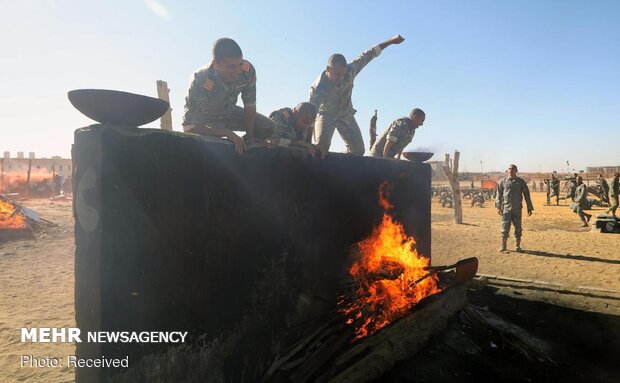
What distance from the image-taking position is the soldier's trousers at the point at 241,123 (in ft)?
12.2

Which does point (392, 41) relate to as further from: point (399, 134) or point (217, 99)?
point (217, 99)

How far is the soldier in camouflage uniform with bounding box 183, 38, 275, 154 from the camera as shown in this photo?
10.6ft

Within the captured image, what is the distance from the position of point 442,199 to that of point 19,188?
36.4 m

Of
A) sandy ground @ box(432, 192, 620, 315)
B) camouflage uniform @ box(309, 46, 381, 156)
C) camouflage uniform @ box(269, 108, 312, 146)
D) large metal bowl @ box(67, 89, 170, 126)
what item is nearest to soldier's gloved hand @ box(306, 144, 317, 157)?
camouflage uniform @ box(269, 108, 312, 146)

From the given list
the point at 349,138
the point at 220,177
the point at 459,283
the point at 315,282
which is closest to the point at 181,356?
the point at 220,177

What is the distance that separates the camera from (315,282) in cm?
366

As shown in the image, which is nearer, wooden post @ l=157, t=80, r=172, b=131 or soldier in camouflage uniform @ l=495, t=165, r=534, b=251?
wooden post @ l=157, t=80, r=172, b=131

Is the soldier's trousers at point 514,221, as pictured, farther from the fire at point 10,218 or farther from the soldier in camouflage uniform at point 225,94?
the fire at point 10,218

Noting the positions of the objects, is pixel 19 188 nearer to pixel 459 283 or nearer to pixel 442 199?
pixel 442 199

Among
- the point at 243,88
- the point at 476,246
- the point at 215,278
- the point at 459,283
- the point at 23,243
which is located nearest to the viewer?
the point at 215,278

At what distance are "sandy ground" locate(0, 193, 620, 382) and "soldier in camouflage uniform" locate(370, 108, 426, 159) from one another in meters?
2.85

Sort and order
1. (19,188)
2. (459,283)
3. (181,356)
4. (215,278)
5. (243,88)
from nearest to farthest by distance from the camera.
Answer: (181,356) < (215,278) < (243,88) < (459,283) < (19,188)

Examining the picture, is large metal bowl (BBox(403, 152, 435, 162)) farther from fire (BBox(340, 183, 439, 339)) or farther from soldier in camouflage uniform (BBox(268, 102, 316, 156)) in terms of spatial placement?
soldier in camouflage uniform (BBox(268, 102, 316, 156))

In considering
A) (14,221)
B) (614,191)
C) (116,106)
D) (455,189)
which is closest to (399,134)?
(116,106)
